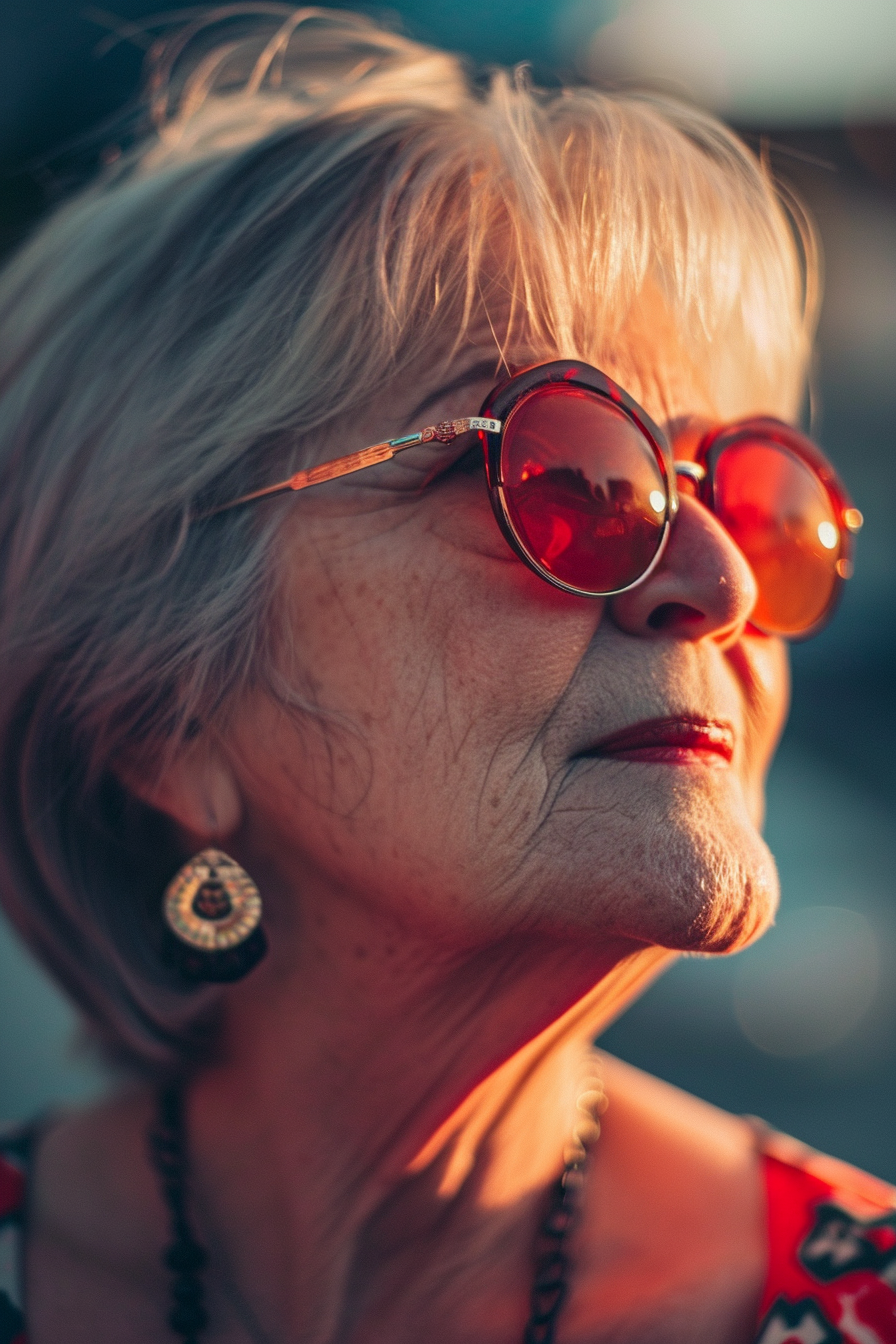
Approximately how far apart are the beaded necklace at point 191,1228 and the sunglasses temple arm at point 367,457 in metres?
1.19

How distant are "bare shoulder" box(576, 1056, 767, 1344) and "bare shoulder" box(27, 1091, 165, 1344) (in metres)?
0.78

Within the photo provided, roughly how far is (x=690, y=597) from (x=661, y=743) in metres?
0.21

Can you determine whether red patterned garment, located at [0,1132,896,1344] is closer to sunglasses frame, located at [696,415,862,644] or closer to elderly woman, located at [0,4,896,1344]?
elderly woman, located at [0,4,896,1344]

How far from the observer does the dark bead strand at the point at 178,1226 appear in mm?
1769

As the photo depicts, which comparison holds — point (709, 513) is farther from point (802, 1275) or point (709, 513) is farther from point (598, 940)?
point (802, 1275)

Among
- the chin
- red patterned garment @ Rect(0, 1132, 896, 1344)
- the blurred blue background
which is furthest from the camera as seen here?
the blurred blue background

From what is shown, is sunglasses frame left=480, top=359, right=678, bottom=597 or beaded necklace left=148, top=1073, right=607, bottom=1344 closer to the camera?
sunglasses frame left=480, top=359, right=678, bottom=597

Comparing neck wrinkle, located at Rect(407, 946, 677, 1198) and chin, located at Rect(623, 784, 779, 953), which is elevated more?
chin, located at Rect(623, 784, 779, 953)

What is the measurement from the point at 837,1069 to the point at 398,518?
430 cm

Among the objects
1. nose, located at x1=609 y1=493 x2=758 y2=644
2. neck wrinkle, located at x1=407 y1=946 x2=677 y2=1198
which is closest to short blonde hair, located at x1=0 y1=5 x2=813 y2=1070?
nose, located at x1=609 y1=493 x2=758 y2=644

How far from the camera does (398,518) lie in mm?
1519

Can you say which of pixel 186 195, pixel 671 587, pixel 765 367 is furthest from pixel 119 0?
pixel 671 587

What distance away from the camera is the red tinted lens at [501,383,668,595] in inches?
55.6

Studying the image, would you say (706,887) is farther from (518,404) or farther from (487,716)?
(518,404)
